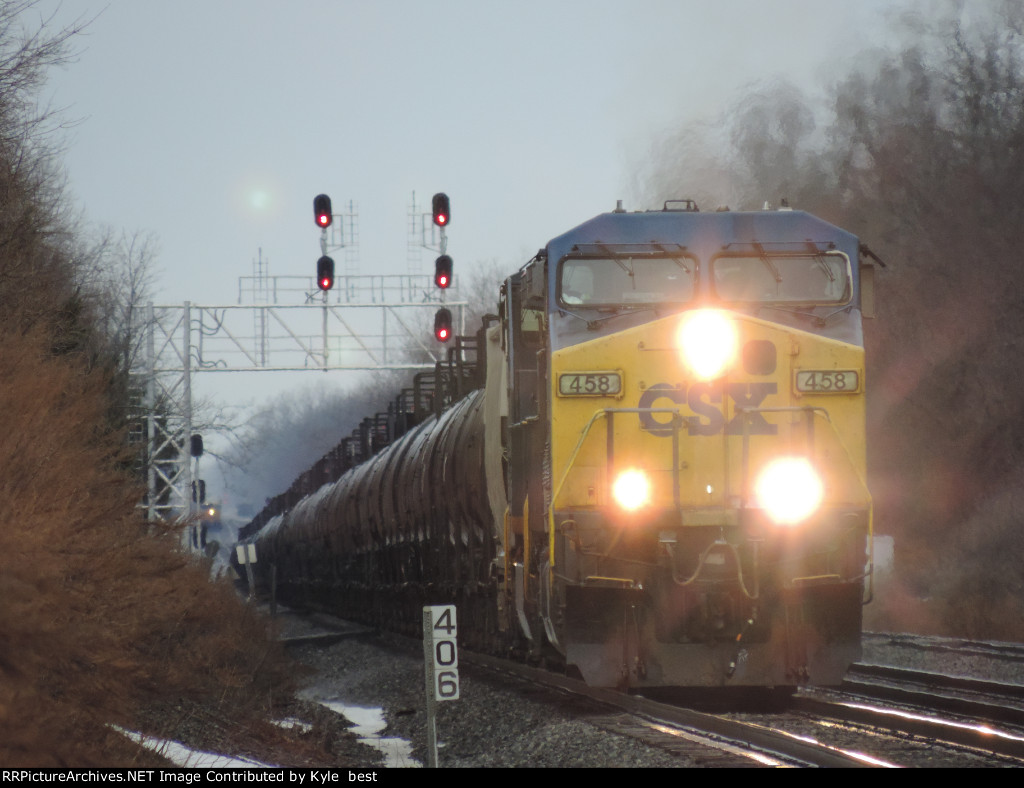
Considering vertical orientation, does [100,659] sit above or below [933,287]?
below

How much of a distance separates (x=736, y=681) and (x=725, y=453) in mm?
1738

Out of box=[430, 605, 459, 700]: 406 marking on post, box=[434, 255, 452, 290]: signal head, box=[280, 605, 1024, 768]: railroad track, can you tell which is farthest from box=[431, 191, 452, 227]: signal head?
box=[430, 605, 459, 700]: 406 marking on post

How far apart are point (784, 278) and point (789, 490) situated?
1.75 m

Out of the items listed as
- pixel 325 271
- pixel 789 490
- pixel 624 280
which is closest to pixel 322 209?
pixel 325 271

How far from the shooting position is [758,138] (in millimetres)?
35656

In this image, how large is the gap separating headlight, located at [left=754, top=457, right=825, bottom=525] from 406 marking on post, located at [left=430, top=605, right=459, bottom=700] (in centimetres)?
262

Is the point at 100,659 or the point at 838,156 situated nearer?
the point at 100,659

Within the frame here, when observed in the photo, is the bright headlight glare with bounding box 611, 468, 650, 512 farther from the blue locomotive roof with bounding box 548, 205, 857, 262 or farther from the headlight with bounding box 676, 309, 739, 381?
the blue locomotive roof with bounding box 548, 205, 857, 262

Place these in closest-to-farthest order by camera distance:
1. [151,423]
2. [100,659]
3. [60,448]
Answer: [100,659] < [60,448] < [151,423]

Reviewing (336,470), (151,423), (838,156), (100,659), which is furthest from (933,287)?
(100,659)

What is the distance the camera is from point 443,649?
939cm

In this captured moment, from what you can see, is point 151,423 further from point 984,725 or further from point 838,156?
point 984,725

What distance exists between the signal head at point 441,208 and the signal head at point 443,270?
64.5 inches

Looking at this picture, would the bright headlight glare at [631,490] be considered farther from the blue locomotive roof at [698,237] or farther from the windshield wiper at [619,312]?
the blue locomotive roof at [698,237]
